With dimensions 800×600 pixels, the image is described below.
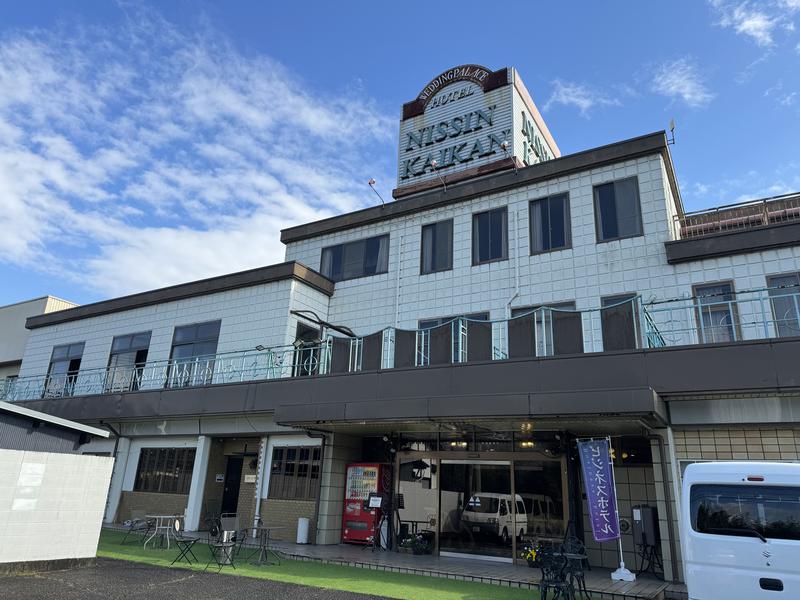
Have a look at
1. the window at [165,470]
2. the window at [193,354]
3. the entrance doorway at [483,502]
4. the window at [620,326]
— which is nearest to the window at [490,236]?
the window at [620,326]

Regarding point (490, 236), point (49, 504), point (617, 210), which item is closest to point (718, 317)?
point (617, 210)

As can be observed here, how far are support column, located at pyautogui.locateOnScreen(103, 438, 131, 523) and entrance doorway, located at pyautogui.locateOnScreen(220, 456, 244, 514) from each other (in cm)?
377

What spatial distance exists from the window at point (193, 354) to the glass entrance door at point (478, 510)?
26.5 ft

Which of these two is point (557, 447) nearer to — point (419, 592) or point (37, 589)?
point (419, 592)

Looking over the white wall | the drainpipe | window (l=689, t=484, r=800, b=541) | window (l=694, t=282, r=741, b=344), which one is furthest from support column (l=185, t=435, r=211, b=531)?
window (l=689, t=484, r=800, b=541)

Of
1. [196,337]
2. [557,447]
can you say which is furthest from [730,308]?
[196,337]

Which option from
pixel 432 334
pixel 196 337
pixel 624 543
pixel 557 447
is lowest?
pixel 624 543

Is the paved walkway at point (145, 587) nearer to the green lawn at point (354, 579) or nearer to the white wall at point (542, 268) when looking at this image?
the green lawn at point (354, 579)

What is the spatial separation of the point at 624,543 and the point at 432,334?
5.89 meters

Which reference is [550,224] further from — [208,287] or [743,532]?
[208,287]

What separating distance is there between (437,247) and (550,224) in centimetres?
350

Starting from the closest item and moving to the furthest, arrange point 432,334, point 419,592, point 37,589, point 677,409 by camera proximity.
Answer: point 37,589 < point 419,592 < point 677,409 < point 432,334

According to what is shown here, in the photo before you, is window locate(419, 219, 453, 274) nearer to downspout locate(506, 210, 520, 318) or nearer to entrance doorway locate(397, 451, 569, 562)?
downspout locate(506, 210, 520, 318)

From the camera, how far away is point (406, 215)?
18.8 metres
